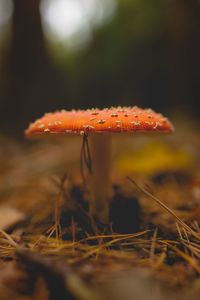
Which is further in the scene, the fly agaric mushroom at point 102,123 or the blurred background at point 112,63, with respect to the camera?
the blurred background at point 112,63

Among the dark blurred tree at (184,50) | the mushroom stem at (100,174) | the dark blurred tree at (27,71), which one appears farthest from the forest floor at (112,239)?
the dark blurred tree at (184,50)

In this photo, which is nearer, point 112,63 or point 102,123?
point 102,123

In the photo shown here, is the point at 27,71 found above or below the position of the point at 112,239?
above

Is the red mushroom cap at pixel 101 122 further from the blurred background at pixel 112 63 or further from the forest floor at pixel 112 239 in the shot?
the blurred background at pixel 112 63

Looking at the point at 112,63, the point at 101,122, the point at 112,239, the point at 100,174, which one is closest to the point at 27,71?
the point at 112,63

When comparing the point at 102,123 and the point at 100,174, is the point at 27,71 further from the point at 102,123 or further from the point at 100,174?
the point at 102,123

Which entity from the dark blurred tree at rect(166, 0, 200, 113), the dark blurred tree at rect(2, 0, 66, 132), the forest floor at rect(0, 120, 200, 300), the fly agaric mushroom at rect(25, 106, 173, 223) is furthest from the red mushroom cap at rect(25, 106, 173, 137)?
the dark blurred tree at rect(166, 0, 200, 113)

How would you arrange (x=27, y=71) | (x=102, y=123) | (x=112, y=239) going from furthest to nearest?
(x=27, y=71), (x=112, y=239), (x=102, y=123)

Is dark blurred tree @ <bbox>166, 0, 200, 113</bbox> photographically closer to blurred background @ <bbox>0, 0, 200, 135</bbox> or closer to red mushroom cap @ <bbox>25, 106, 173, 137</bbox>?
blurred background @ <bbox>0, 0, 200, 135</bbox>
